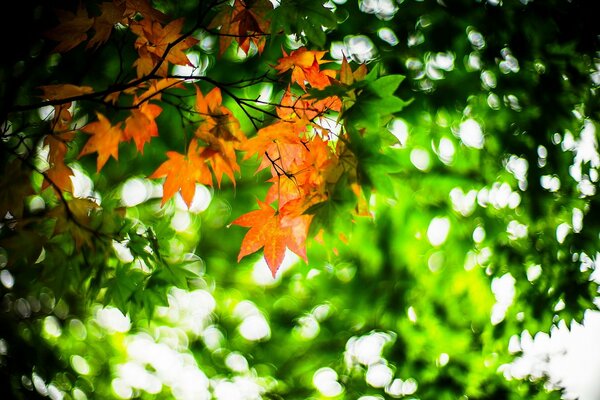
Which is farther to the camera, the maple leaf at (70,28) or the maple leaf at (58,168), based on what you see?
the maple leaf at (58,168)

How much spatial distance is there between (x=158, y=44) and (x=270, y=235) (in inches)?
24.6

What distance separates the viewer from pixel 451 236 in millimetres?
1727

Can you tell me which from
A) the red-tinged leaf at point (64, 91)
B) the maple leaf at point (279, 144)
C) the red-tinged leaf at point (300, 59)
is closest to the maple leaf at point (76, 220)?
the red-tinged leaf at point (64, 91)

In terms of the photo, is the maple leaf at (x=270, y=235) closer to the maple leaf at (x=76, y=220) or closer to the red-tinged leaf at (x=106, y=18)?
the maple leaf at (x=76, y=220)

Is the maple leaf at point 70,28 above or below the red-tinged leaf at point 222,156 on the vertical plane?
above

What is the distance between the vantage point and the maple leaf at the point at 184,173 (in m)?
A: 1.07

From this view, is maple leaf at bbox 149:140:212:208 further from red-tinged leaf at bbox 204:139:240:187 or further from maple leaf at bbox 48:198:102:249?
maple leaf at bbox 48:198:102:249

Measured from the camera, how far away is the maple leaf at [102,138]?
1.09 metres

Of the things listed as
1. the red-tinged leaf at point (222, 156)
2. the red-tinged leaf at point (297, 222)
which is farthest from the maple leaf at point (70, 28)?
the red-tinged leaf at point (297, 222)

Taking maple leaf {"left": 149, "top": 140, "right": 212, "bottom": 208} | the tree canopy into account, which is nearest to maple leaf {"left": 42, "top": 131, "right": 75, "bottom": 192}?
the tree canopy

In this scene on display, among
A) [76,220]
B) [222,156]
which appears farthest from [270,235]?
[76,220]

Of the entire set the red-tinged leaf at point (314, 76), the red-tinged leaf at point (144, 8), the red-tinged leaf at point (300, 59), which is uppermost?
the red-tinged leaf at point (144, 8)

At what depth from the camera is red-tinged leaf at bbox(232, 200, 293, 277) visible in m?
1.03

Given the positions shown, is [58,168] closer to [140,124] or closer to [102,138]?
[102,138]
